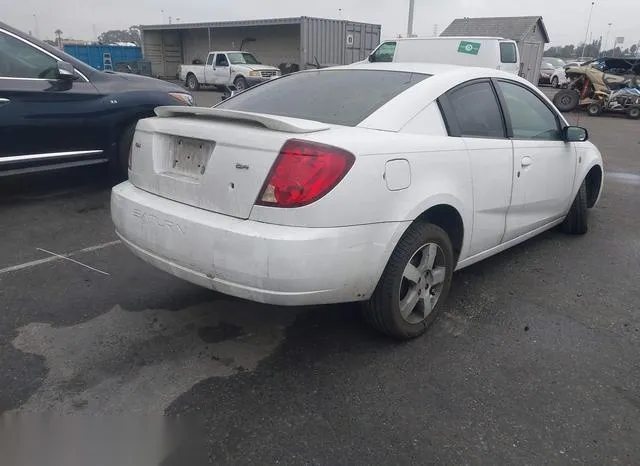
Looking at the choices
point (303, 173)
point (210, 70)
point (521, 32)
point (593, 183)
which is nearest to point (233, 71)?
point (210, 70)

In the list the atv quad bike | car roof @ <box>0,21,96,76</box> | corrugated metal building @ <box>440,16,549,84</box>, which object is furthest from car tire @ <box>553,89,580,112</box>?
car roof @ <box>0,21,96,76</box>

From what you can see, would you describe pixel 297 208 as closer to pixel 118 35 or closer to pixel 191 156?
pixel 191 156

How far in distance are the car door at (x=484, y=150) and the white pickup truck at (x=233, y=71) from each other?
18.2 metres

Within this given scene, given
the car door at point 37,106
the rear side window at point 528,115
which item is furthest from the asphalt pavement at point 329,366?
the car door at point 37,106

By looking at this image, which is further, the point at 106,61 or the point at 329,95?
the point at 106,61

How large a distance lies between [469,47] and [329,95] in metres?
13.6

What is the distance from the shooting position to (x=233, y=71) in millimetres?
21984

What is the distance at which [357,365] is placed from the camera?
2.71 meters

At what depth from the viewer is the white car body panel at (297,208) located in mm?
2324

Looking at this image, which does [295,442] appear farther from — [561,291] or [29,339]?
[561,291]

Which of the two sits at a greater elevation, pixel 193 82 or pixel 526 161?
pixel 526 161

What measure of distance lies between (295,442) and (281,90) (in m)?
2.28

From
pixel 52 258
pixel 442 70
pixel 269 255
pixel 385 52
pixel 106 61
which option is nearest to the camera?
pixel 269 255

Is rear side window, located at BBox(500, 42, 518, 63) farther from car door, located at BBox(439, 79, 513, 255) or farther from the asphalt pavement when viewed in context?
car door, located at BBox(439, 79, 513, 255)
